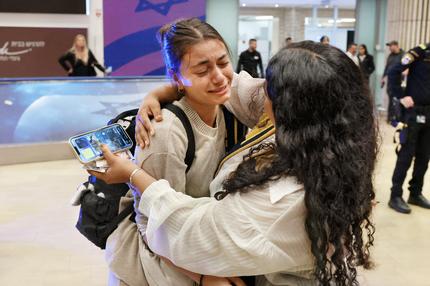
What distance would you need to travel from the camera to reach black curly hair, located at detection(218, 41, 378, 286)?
1068mm

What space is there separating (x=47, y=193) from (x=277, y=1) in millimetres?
13048

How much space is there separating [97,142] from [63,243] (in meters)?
2.97

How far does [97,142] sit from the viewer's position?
1.36 metres

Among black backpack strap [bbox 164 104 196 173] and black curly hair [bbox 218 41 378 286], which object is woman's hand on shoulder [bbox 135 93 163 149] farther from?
black curly hair [bbox 218 41 378 286]

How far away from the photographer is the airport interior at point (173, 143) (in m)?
1.12

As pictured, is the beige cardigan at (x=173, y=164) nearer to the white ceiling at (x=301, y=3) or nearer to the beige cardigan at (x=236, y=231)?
the beige cardigan at (x=236, y=231)

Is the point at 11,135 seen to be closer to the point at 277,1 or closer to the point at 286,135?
the point at 286,135

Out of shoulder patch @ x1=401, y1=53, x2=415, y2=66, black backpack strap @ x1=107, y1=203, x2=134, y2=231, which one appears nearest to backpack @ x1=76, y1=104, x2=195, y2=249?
black backpack strap @ x1=107, y1=203, x2=134, y2=231

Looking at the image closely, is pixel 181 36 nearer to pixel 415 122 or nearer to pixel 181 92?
pixel 181 92

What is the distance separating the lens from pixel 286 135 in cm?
109

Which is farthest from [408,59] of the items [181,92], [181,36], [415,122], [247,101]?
[181,36]

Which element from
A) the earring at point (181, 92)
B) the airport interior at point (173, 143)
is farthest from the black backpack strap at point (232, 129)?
the earring at point (181, 92)

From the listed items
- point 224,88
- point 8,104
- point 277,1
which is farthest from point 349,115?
point 277,1

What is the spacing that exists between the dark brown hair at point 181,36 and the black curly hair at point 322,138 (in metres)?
0.31
